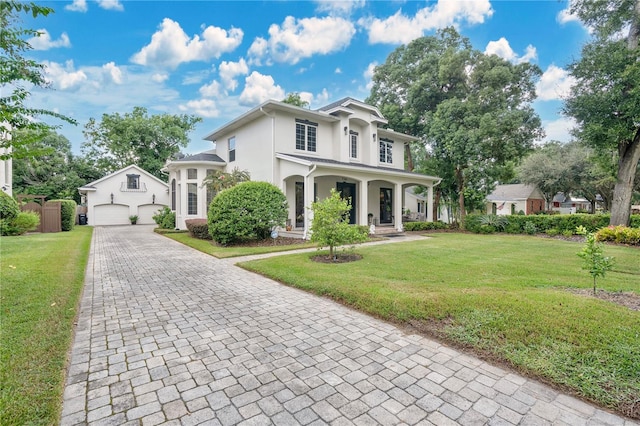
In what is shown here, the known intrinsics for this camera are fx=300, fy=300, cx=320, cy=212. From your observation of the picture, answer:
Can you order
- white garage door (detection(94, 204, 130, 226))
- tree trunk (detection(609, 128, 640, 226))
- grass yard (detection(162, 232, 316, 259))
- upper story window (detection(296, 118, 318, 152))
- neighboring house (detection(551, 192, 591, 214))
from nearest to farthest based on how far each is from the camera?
grass yard (detection(162, 232, 316, 259)), tree trunk (detection(609, 128, 640, 226)), upper story window (detection(296, 118, 318, 152)), white garage door (detection(94, 204, 130, 226)), neighboring house (detection(551, 192, 591, 214))

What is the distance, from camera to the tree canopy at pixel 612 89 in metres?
12.4

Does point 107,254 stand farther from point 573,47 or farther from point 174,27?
point 573,47

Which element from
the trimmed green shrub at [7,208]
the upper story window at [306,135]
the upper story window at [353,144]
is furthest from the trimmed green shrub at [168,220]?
the upper story window at [353,144]

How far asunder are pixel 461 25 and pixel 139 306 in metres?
24.2

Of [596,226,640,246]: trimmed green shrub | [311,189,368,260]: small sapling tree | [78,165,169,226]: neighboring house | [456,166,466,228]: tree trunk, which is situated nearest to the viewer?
[311,189,368,260]: small sapling tree

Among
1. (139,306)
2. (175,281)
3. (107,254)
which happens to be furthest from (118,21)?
(139,306)

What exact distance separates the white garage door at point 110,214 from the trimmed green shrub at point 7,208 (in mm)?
11734

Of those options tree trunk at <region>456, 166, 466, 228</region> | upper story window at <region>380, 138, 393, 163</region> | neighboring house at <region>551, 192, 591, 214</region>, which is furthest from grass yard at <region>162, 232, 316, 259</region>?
neighboring house at <region>551, 192, 591, 214</region>

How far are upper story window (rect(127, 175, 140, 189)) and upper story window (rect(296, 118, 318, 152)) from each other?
18247 mm

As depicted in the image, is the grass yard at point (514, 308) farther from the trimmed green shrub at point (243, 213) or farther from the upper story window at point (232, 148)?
the upper story window at point (232, 148)

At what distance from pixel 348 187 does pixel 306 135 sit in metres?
4.07

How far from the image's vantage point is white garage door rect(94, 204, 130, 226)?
80.9 ft

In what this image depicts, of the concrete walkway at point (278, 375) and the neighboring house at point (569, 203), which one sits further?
the neighboring house at point (569, 203)

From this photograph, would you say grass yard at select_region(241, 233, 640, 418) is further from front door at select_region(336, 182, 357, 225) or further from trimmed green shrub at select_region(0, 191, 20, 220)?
trimmed green shrub at select_region(0, 191, 20, 220)
